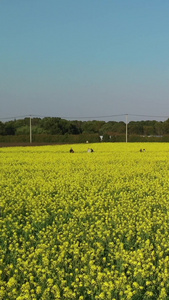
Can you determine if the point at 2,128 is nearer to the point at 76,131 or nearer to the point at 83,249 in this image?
the point at 76,131

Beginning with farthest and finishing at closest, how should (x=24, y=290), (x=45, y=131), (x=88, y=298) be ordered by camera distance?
(x=45, y=131) < (x=88, y=298) < (x=24, y=290)

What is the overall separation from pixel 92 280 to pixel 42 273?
858 millimetres

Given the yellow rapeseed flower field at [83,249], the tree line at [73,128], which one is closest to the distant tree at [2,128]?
the tree line at [73,128]

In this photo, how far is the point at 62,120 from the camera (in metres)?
101

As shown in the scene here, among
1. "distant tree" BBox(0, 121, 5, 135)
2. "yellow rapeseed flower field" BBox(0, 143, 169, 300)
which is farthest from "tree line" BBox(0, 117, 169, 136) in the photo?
"yellow rapeseed flower field" BBox(0, 143, 169, 300)

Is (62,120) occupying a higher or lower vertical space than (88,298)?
higher

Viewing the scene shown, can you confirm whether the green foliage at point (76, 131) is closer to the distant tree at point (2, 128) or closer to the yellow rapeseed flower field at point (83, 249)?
the distant tree at point (2, 128)

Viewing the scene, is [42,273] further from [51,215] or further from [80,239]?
[51,215]

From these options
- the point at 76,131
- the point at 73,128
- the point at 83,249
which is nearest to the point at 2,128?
the point at 73,128

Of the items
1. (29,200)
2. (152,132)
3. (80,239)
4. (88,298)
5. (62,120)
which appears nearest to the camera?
(88,298)

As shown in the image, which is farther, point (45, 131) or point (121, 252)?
point (45, 131)

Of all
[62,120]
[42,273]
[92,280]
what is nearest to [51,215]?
[42,273]

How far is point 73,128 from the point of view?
100m

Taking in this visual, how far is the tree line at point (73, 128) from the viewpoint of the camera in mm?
94875
